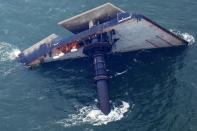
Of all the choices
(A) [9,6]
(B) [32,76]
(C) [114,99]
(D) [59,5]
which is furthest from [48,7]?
(C) [114,99]

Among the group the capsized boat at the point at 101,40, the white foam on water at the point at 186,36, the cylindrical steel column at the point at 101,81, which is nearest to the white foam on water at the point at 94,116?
the cylindrical steel column at the point at 101,81

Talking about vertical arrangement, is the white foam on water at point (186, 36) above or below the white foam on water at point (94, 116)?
above

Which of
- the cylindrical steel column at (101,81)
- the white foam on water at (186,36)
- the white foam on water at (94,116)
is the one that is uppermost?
the white foam on water at (186,36)

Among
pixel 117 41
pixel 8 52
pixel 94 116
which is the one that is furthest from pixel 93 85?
pixel 8 52

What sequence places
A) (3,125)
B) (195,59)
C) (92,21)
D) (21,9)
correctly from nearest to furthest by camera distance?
(3,125), (195,59), (92,21), (21,9)

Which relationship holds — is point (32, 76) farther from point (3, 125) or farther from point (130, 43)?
point (130, 43)

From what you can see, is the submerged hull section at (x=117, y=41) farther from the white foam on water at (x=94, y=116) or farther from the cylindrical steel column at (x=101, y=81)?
the white foam on water at (x=94, y=116)

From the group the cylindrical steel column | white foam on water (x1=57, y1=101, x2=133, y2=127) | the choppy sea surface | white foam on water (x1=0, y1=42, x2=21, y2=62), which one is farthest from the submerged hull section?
white foam on water (x1=57, y1=101, x2=133, y2=127)

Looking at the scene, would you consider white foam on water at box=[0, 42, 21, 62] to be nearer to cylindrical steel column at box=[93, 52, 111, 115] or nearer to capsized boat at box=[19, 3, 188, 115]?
capsized boat at box=[19, 3, 188, 115]
